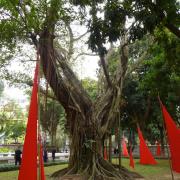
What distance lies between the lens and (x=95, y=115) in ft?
37.9

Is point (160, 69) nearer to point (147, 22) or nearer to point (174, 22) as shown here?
point (174, 22)

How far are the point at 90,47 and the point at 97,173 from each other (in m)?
4.39

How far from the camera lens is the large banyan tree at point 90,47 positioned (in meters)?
7.50

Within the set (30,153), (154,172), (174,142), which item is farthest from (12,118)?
(30,153)

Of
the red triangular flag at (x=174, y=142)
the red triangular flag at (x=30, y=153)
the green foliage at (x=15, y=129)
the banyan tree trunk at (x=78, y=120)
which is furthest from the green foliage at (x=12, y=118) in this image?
the red triangular flag at (x=30, y=153)

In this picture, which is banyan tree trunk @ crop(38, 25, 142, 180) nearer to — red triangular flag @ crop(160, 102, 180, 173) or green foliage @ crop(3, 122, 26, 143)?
red triangular flag @ crop(160, 102, 180, 173)

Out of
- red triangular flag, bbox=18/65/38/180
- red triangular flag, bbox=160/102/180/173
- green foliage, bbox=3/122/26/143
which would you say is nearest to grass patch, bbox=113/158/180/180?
red triangular flag, bbox=160/102/180/173

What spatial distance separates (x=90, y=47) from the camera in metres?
7.44

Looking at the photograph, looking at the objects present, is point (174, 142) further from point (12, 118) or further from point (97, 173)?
point (12, 118)

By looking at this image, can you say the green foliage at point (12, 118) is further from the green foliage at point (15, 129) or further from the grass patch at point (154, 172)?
the grass patch at point (154, 172)

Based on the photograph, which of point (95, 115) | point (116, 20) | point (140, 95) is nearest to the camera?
point (116, 20)

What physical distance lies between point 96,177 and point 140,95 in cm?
1183

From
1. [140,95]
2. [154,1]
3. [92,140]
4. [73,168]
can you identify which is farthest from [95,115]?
[140,95]

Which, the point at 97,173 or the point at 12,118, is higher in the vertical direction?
the point at 12,118
